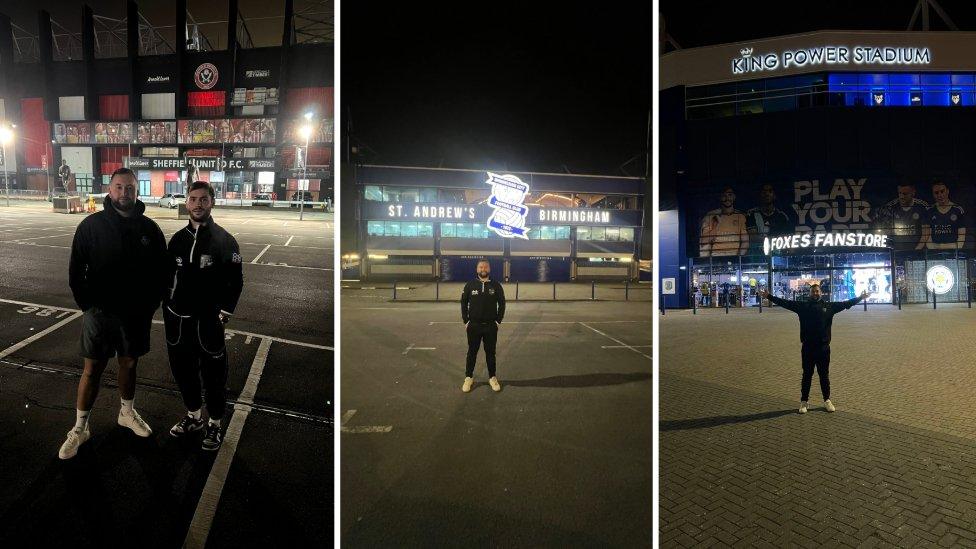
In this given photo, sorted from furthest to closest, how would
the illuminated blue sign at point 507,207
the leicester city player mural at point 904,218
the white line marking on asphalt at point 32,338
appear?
the leicester city player mural at point 904,218 < the white line marking on asphalt at point 32,338 < the illuminated blue sign at point 507,207

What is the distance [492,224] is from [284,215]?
2790 mm

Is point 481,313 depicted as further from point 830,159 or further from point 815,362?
point 830,159

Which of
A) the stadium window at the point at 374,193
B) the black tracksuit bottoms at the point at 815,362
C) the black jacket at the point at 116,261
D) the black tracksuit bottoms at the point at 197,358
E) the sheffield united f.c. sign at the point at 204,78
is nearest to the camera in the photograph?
the black jacket at the point at 116,261

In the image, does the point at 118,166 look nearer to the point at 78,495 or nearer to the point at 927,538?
the point at 78,495

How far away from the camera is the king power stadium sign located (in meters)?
25.0

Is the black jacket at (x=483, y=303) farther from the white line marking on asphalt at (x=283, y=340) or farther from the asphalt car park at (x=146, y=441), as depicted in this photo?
the asphalt car park at (x=146, y=441)

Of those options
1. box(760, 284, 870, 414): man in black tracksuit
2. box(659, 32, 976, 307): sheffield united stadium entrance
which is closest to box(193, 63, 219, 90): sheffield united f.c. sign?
box(760, 284, 870, 414): man in black tracksuit

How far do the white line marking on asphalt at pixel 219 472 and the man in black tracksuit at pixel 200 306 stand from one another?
96 mm

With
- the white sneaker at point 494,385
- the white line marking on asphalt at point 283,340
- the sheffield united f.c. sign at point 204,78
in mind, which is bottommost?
the white sneaker at point 494,385

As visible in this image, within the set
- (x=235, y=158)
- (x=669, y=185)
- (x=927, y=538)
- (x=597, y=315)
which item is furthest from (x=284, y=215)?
(x=669, y=185)

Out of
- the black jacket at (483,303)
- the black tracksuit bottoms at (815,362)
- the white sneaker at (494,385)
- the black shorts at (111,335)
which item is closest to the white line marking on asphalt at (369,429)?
the white sneaker at (494,385)

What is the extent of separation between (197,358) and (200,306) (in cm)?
35

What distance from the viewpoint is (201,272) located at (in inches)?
124

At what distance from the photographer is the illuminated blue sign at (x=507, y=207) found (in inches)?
132
